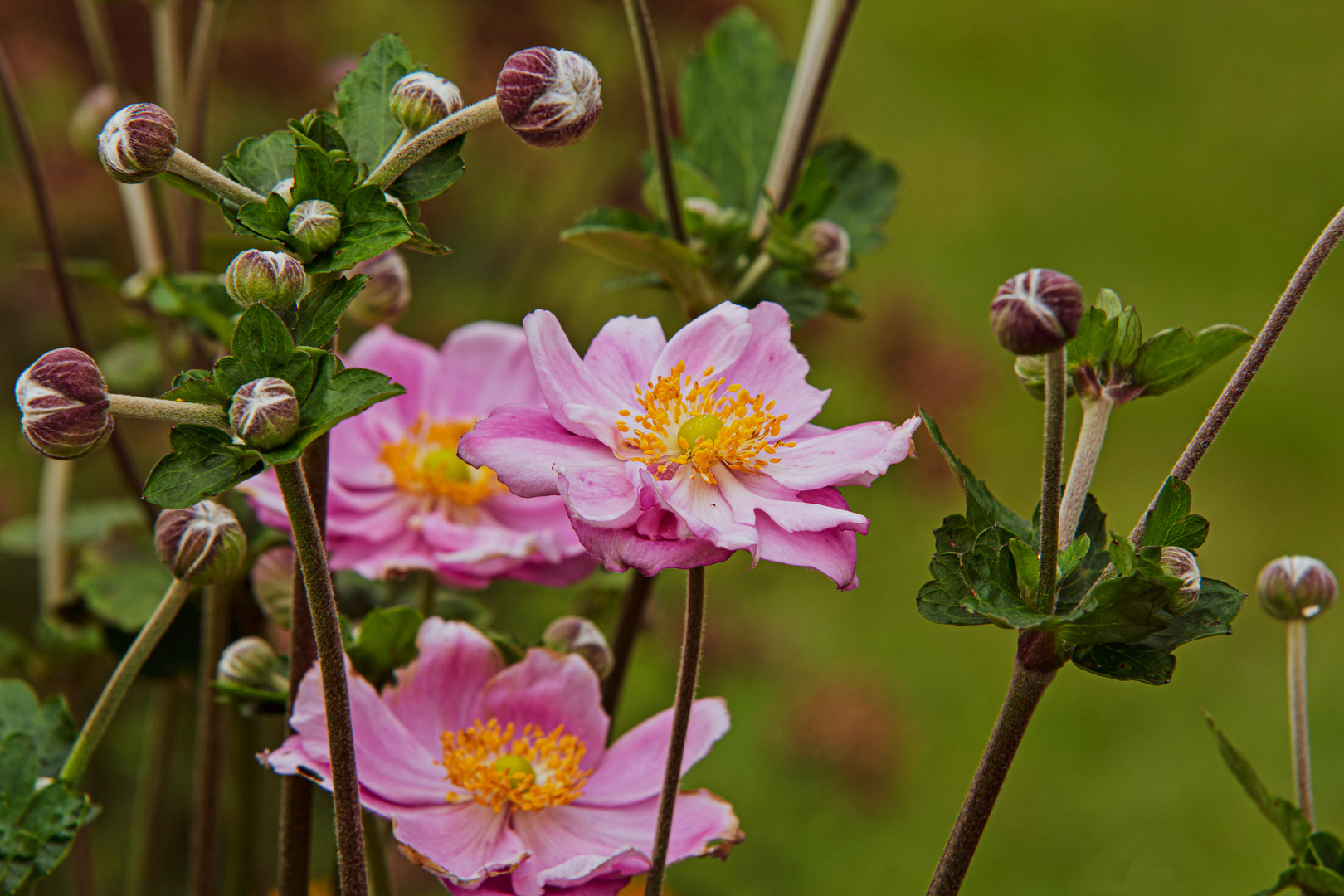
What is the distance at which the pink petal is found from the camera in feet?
1.42

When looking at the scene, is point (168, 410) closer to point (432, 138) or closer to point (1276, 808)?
point (432, 138)

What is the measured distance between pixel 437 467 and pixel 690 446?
21cm

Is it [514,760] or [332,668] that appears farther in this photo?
[514,760]

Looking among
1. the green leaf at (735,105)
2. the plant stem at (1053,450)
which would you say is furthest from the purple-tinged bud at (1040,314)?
the green leaf at (735,105)

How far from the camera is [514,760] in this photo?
43cm

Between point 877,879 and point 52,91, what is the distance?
4.05 feet

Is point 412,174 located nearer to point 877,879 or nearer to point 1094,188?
point 877,879

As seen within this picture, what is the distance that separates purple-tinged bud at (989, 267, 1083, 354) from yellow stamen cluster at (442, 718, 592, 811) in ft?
0.73

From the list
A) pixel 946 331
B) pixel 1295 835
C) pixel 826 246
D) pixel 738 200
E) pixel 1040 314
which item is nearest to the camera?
pixel 1040 314

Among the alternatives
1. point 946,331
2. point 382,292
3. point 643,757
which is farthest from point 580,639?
point 946,331

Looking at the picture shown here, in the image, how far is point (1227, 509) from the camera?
6.39ft

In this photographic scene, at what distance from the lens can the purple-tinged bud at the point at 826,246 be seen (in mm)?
508

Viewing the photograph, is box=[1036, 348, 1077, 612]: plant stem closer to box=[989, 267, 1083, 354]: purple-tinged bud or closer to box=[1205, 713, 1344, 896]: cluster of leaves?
box=[989, 267, 1083, 354]: purple-tinged bud

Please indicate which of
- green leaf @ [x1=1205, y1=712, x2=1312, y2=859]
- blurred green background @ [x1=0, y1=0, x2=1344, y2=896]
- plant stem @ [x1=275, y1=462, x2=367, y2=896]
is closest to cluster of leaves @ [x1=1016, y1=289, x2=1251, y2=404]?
green leaf @ [x1=1205, y1=712, x2=1312, y2=859]
